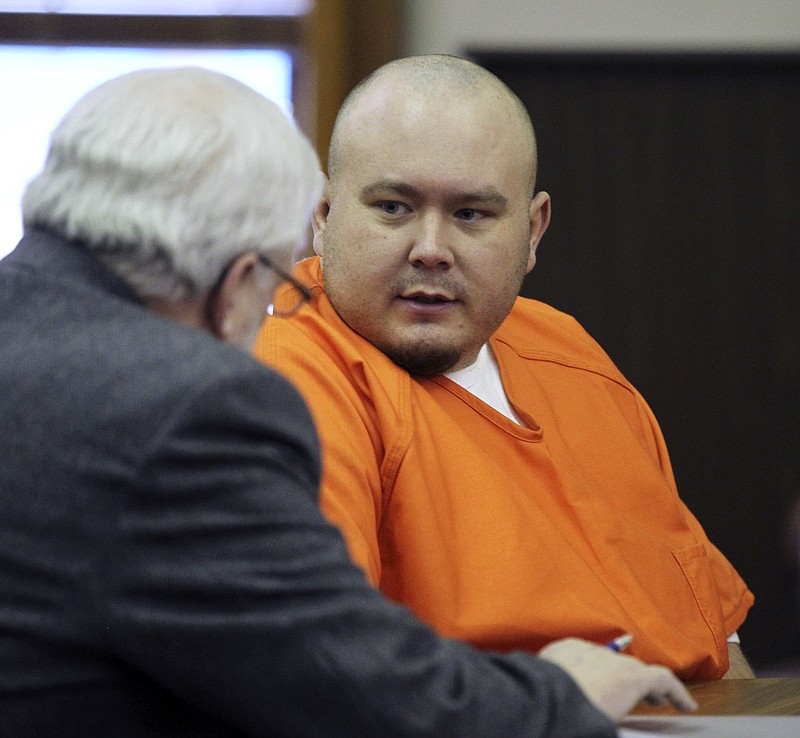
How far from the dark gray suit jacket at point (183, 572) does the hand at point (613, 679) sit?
0.08 m

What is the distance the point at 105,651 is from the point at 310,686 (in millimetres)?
146

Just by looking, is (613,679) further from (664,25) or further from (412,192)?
(664,25)

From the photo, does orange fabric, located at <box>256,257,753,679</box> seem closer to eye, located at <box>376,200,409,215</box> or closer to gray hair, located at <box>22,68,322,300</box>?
eye, located at <box>376,200,409,215</box>

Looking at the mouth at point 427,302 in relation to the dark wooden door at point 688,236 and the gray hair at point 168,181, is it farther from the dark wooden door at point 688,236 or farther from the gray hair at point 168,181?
the dark wooden door at point 688,236

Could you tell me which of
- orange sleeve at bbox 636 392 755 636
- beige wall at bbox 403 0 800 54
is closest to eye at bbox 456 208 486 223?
orange sleeve at bbox 636 392 755 636

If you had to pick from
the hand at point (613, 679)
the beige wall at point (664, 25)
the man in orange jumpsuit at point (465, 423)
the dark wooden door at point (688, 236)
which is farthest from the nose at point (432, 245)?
the beige wall at point (664, 25)

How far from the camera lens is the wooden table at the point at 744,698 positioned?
1.07m

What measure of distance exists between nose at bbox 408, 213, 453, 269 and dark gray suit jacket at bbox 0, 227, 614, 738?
59 cm

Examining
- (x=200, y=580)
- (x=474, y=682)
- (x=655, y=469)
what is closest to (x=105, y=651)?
(x=200, y=580)

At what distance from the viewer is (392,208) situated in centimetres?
137

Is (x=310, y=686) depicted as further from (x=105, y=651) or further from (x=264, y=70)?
(x=264, y=70)

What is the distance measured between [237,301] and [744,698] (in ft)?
2.25

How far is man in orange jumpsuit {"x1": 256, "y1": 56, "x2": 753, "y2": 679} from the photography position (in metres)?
1.21

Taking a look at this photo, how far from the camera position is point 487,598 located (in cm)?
118
